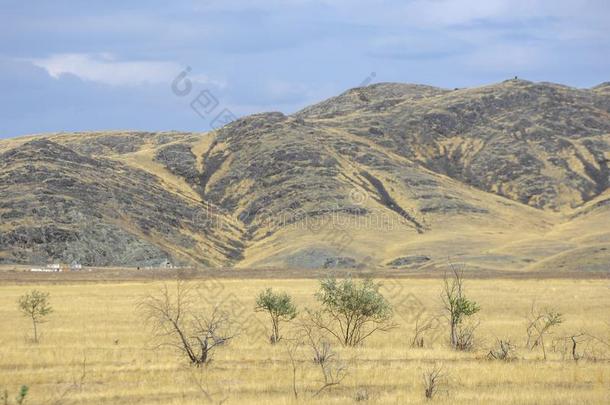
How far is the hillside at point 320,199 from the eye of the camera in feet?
383

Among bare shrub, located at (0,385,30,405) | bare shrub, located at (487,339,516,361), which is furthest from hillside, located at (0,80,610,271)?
bare shrub, located at (0,385,30,405)

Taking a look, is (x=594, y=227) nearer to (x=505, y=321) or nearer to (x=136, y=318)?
(x=505, y=321)

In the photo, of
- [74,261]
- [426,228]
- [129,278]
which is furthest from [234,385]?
[426,228]

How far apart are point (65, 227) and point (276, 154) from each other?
5872 centimetres

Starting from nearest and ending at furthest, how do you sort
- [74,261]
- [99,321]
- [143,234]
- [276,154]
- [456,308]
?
[456,308] → [99,321] → [74,261] → [143,234] → [276,154]

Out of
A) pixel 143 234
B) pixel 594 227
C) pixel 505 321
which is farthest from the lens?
pixel 594 227

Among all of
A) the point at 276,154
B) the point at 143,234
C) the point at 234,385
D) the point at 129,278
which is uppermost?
the point at 276,154

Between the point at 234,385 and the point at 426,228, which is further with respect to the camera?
the point at 426,228

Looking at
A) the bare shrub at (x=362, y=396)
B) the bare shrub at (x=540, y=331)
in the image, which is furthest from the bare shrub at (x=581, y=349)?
the bare shrub at (x=362, y=396)

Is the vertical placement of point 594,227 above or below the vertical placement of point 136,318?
above

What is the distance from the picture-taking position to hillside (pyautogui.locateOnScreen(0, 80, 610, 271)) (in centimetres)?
11669

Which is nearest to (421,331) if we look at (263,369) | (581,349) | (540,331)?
(581,349)

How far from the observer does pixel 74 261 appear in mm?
110312

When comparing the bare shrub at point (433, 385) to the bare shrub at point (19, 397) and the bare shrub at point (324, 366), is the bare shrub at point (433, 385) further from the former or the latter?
the bare shrub at point (19, 397)
